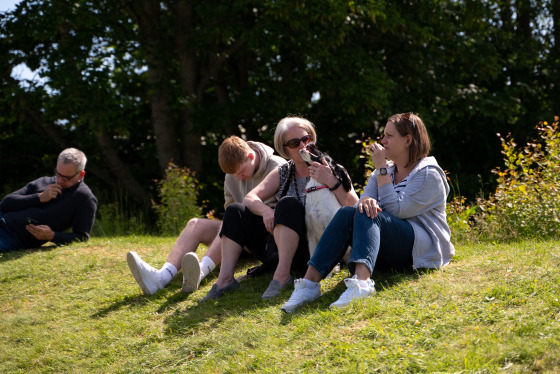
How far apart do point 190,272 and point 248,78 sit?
9898 millimetres

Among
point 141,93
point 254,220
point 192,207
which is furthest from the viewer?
point 141,93

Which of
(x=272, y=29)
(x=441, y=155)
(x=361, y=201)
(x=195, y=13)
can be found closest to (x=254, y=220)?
(x=361, y=201)

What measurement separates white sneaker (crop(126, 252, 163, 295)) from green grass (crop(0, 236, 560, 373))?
102 mm

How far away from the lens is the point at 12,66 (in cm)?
1313

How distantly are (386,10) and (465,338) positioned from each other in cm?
1038

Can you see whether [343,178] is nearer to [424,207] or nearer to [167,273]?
[424,207]

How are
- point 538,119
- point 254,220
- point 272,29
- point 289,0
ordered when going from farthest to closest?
point 538,119 < point 272,29 < point 289,0 < point 254,220

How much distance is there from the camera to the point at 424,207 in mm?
4406

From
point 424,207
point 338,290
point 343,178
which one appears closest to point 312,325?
point 338,290

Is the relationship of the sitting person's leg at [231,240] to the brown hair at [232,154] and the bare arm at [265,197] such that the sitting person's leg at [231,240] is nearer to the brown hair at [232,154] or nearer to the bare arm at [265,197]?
the bare arm at [265,197]

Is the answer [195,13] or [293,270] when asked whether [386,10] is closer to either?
[195,13]

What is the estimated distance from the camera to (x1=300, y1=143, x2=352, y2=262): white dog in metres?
4.68

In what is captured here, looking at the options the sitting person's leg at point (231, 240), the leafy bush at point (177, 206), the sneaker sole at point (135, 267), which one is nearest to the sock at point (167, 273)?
the sneaker sole at point (135, 267)

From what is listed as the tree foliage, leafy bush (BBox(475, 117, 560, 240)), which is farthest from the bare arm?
the tree foliage
